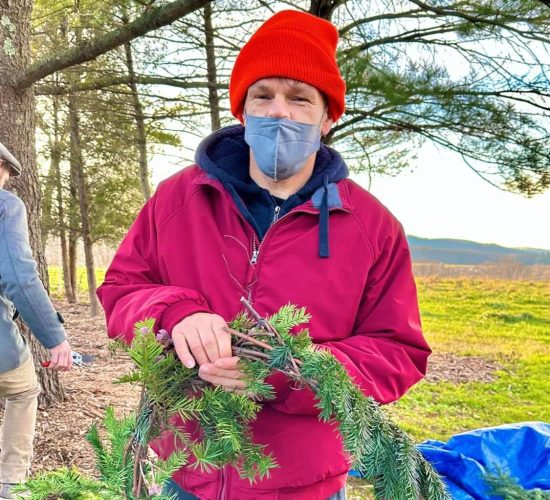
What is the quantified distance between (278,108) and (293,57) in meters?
0.15

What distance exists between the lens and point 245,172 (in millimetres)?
1597

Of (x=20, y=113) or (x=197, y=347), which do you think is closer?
(x=197, y=347)

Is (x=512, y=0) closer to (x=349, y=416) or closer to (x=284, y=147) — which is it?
(x=284, y=147)

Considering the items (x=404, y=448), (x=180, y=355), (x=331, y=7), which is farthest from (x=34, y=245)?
(x=404, y=448)

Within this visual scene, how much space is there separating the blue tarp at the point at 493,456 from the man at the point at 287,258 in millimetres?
2588

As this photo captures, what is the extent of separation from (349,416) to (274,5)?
5.28 metres

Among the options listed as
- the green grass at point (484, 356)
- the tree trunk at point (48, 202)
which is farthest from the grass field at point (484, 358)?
the tree trunk at point (48, 202)

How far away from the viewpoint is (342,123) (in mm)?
5227

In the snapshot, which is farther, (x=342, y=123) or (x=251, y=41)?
(x=342, y=123)

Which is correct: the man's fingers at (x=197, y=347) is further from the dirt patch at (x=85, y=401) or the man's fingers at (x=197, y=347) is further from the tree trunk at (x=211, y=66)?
the tree trunk at (x=211, y=66)

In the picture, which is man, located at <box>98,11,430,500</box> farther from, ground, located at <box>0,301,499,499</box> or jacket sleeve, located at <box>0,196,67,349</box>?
jacket sleeve, located at <box>0,196,67,349</box>

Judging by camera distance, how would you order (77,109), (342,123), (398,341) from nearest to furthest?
(398,341), (342,123), (77,109)

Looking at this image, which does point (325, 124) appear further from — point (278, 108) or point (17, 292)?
point (17, 292)

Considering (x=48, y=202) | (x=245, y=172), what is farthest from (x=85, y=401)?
(x=48, y=202)
